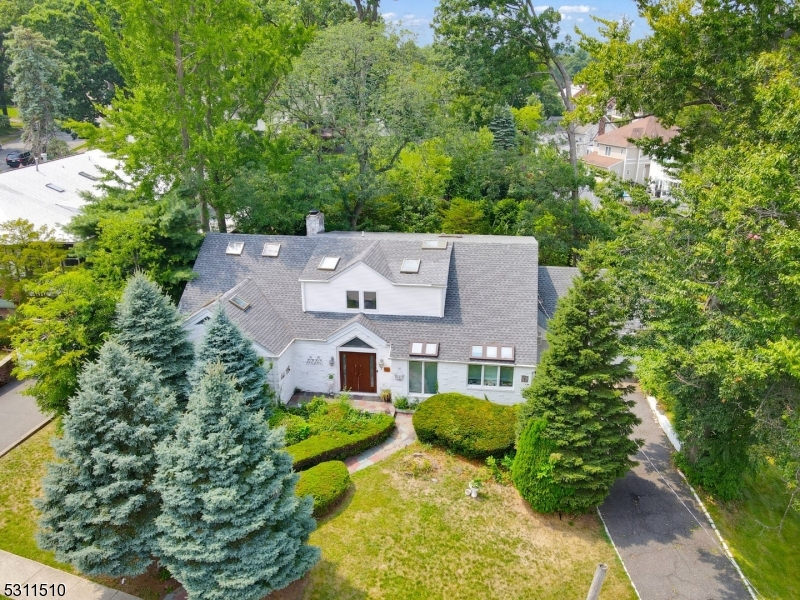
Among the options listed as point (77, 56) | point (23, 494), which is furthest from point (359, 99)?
point (77, 56)

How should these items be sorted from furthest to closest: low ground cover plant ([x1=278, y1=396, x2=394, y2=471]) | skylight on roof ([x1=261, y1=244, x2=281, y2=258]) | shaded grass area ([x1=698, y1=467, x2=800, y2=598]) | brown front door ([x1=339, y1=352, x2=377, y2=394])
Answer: skylight on roof ([x1=261, y1=244, x2=281, y2=258]) < brown front door ([x1=339, y1=352, x2=377, y2=394]) < low ground cover plant ([x1=278, y1=396, x2=394, y2=471]) < shaded grass area ([x1=698, y1=467, x2=800, y2=598])

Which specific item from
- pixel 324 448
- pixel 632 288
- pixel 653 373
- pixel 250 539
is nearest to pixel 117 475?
pixel 250 539

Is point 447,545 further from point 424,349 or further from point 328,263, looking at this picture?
point 328,263

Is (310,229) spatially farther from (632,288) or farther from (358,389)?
(632,288)

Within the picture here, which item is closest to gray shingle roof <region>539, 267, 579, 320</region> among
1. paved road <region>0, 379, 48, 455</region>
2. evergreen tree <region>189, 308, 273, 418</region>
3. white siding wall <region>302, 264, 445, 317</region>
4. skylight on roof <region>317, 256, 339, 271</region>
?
white siding wall <region>302, 264, 445, 317</region>

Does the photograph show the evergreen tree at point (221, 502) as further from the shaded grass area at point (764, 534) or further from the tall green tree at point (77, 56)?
the tall green tree at point (77, 56)

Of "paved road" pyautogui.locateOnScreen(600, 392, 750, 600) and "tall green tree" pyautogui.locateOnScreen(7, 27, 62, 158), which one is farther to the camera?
"tall green tree" pyautogui.locateOnScreen(7, 27, 62, 158)

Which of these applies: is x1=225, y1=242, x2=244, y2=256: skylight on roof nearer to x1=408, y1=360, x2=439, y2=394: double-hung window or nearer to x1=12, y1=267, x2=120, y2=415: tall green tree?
x1=12, y1=267, x2=120, y2=415: tall green tree
